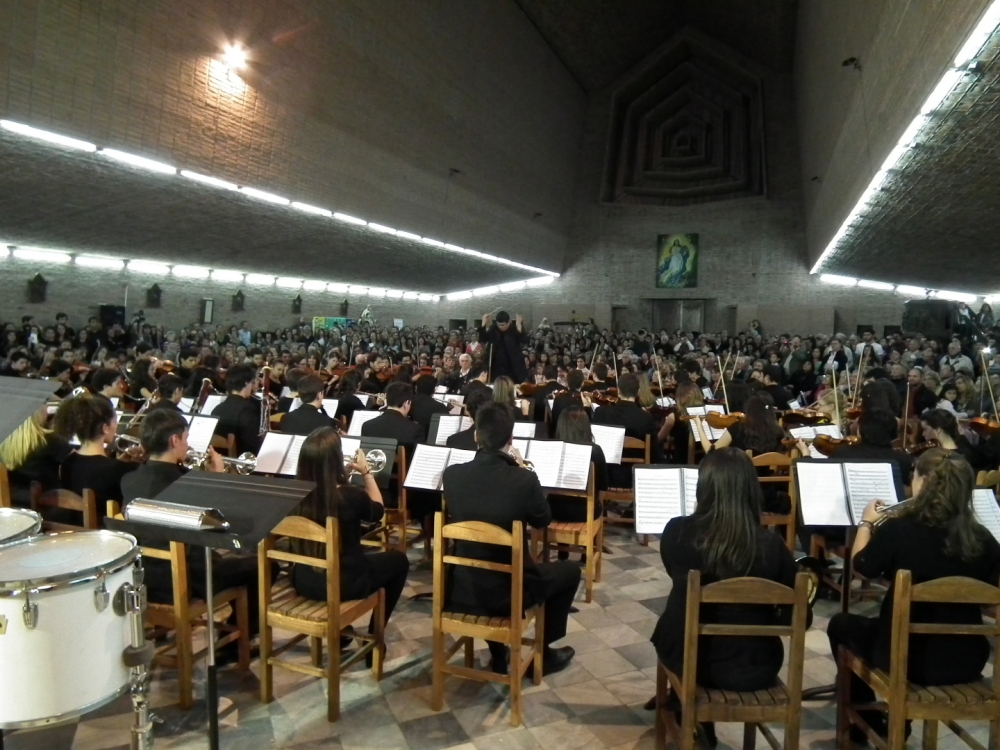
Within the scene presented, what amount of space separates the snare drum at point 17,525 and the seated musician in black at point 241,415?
303cm

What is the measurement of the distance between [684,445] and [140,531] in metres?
6.28

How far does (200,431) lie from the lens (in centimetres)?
531

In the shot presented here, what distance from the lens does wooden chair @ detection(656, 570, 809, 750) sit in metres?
2.47

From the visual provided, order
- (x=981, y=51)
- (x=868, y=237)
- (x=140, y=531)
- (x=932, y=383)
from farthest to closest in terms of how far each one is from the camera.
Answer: (x=868, y=237), (x=932, y=383), (x=981, y=51), (x=140, y=531)

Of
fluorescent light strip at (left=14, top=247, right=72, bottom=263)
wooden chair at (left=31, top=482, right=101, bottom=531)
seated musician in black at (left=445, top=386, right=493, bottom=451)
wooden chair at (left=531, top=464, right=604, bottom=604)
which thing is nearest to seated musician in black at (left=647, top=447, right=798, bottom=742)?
wooden chair at (left=531, top=464, right=604, bottom=604)

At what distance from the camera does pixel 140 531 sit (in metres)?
2.28

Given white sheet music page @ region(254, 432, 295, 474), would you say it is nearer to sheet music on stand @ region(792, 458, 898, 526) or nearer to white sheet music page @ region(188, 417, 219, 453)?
white sheet music page @ region(188, 417, 219, 453)

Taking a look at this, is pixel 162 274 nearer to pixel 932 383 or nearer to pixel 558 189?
pixel 558 189

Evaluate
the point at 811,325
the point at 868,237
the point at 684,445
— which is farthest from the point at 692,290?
the point at 684,445

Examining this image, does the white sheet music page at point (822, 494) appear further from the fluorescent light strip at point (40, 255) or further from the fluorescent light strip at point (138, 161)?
the fluorescent light strip at point (40, 255)

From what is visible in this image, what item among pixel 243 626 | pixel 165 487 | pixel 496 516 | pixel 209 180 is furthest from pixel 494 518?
pixel 209 180

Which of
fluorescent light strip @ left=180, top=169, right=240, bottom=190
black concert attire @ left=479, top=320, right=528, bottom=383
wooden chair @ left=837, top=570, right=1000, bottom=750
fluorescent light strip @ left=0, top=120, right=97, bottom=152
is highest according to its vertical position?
fluorescent light strip @ left=180, top=169, right=240, bottom=190

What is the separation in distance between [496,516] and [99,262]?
15983mm

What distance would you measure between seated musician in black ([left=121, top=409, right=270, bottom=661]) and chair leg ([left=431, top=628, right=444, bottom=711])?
1096 millimetres
